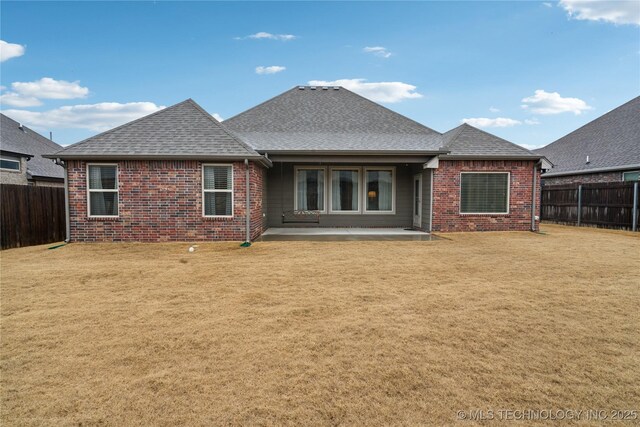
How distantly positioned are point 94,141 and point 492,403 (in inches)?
465

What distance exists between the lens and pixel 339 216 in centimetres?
1465

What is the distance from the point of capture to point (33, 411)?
2555mm

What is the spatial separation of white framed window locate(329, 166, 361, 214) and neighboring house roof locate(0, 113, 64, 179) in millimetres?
13342

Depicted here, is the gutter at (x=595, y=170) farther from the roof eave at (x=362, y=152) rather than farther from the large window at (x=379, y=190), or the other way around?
the large window at (x=379, y=190)

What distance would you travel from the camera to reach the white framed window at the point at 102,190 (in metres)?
10.7

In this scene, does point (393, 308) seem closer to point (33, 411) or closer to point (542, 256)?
point (33, 411)

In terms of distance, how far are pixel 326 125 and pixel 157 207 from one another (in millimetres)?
7517

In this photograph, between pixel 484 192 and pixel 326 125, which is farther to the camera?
pixel 326 125

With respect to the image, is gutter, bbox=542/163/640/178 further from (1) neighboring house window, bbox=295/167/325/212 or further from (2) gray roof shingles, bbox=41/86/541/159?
(1) neighboring house window, bbox=295/167/325/212

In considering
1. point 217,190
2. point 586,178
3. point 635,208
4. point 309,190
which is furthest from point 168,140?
point 586,178

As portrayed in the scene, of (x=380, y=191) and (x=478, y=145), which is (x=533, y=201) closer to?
(x=478, y=145)

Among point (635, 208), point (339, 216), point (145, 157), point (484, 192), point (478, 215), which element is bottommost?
point (339, 216)

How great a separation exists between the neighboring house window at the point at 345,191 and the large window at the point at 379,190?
390 millimetres

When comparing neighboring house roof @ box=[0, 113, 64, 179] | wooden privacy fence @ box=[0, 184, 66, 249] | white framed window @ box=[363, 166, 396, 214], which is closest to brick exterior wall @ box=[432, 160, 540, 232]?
white framed window @ box=[363, 166, 396, 214]
